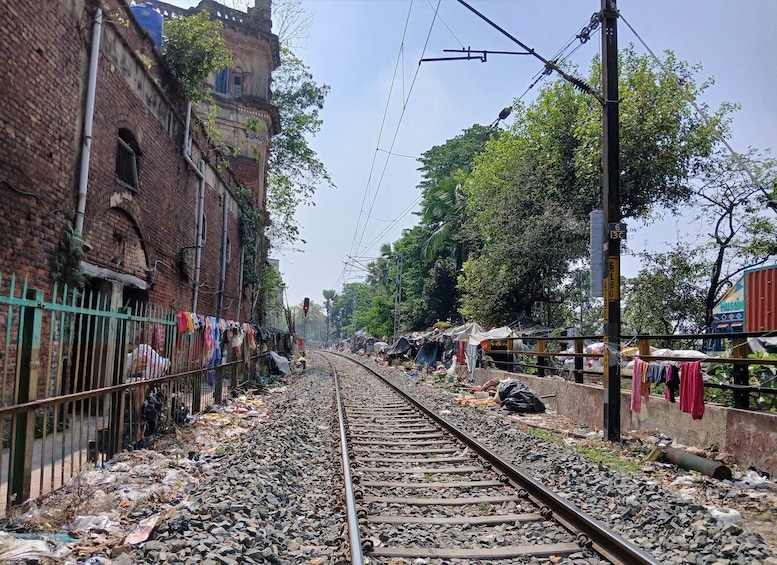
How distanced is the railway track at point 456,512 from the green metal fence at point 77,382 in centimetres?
274

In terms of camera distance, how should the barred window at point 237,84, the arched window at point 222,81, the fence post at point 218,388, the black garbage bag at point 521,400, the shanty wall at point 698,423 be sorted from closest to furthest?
the shanty wall at point 698,423 < the fence post at point 218,388 < the black garbage bag at point 521,400 < the arched window at point 222,81 < the barred window at point 237,84

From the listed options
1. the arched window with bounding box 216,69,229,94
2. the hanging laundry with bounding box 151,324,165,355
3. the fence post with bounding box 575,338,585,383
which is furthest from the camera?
the arched window with bounding box 216,69,229,94

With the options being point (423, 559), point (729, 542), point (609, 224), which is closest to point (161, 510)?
point (423, 559)

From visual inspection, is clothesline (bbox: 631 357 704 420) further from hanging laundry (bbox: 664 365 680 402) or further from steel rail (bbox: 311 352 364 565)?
steel rail (bbox: 311 352 364 565)

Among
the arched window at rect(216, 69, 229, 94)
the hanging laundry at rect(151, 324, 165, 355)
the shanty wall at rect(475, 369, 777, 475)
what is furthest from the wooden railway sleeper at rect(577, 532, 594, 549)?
the arched window at rect(216, 69, 229, 94)

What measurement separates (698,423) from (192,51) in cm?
1306

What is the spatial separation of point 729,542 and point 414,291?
43.1m

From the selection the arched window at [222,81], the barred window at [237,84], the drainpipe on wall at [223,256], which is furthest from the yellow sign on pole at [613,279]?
the arched window at [222,81]

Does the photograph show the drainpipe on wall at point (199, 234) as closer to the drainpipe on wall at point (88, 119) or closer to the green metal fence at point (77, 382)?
the green metal fence at point (77, 382)

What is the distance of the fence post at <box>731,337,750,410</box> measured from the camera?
21.8 feet

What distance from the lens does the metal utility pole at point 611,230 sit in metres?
8.41

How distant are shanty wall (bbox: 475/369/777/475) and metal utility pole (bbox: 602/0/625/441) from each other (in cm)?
61

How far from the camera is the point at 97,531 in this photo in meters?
4.24

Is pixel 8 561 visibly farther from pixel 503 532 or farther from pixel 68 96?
pixel 68 96
